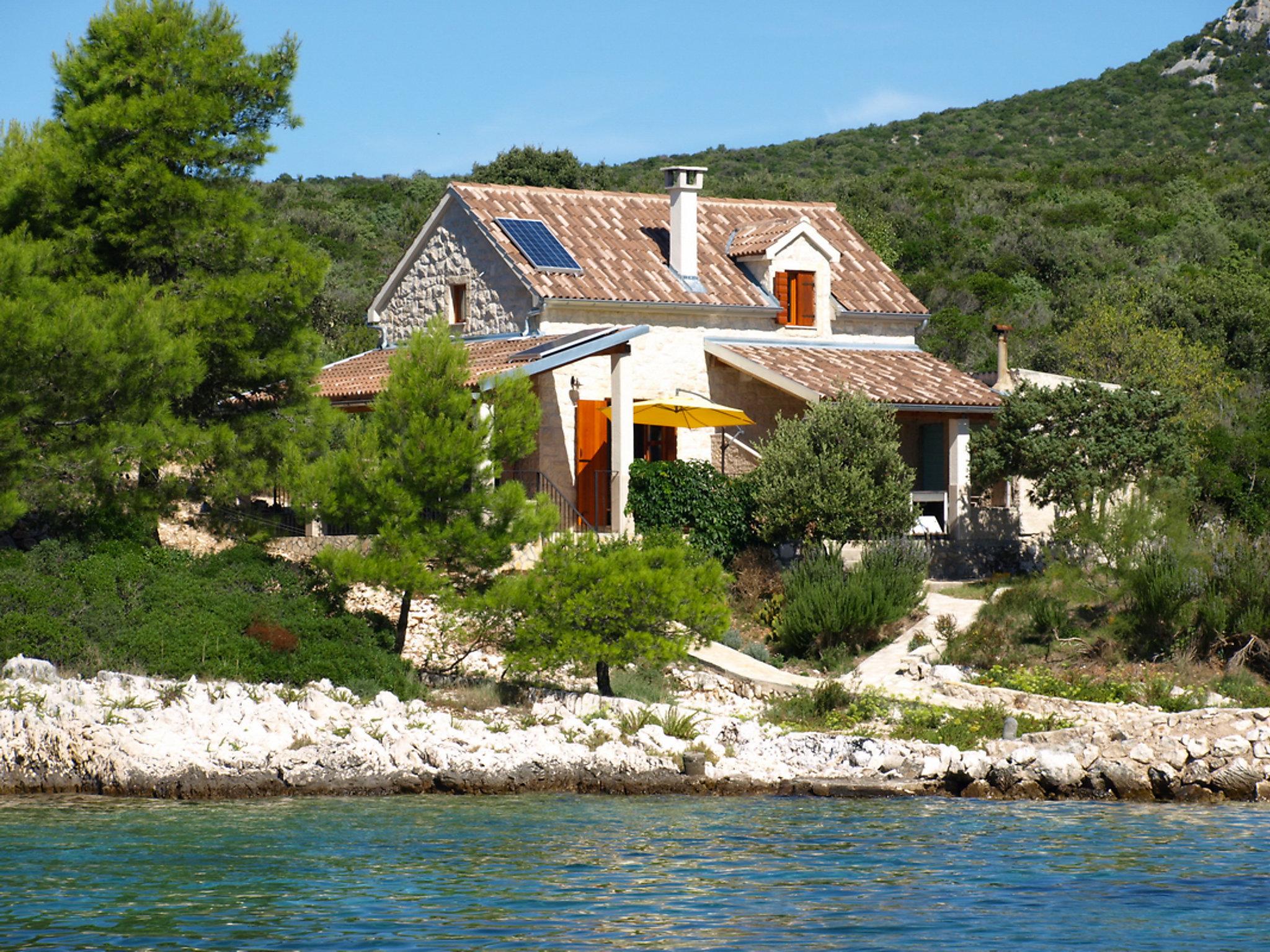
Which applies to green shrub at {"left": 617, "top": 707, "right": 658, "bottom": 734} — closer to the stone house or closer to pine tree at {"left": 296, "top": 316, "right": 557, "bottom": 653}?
pine tree at {"left": 296, "top": 316, "right": 557, "bottom": 653}

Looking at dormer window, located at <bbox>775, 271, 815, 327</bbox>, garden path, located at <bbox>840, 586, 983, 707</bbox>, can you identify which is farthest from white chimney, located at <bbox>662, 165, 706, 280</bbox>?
garden path, located at <bbox>840, 586, 983, 707</bbox>

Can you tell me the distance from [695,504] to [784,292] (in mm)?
7481

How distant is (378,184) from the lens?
71.8 metres

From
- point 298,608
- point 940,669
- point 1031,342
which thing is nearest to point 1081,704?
point 940,669

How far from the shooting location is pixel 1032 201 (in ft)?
210

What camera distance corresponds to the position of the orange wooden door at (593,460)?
28.3 metres

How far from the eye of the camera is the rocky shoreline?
1739 cm

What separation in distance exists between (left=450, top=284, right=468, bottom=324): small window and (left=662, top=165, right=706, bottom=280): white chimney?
4246 mm

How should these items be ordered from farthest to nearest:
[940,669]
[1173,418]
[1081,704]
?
1. [1173,418]
2. [940,669]
3. [1081,704]

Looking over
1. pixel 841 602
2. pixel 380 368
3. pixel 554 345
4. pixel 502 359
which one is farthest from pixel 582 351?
pixel 841 602

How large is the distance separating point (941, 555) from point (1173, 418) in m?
4.70

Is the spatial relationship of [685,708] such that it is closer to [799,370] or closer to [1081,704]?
[1081,704]

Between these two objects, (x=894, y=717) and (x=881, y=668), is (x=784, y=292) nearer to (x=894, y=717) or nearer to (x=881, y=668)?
(x=881, y=668)

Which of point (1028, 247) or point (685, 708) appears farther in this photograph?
point (1028, 247)
